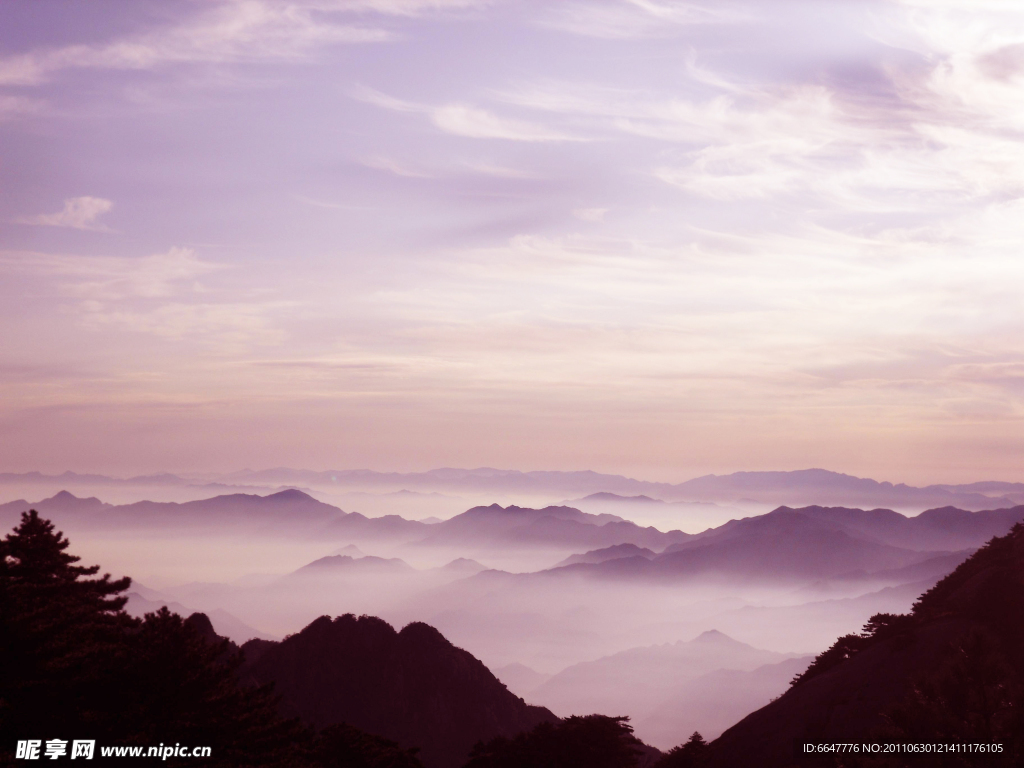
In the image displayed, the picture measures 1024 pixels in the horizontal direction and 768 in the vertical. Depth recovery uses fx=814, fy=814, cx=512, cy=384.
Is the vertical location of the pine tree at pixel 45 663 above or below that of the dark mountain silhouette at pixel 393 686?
above

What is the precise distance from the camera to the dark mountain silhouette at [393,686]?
164750 mm

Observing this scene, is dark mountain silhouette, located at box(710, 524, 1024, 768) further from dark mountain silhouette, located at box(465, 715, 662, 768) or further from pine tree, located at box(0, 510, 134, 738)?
pine tree, located at box(0, 510, 134, 738)

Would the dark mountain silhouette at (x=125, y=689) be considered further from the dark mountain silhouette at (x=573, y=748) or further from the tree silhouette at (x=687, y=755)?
the tree silhouette at (x=687, y=755)

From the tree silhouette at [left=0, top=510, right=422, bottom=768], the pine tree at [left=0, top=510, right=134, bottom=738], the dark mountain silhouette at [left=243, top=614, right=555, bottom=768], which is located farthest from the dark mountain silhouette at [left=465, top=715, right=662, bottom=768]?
the dark mountain silhouette at [left=243, top=614, right=555, bottom=768]

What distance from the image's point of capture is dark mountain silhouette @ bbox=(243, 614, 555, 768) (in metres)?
165

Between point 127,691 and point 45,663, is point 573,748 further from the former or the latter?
point 45,663

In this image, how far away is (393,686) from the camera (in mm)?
170875

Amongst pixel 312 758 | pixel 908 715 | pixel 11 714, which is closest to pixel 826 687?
pixel 908 715

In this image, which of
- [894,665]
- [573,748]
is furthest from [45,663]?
[894,665]

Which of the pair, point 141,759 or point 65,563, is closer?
point 141,759

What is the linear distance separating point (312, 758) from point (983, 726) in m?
40.9

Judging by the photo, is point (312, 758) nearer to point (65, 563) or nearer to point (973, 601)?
point (65, 563)

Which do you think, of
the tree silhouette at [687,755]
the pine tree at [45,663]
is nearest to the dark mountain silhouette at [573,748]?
the tree silhouette at [687,755]

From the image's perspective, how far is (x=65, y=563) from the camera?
60.3 meters
